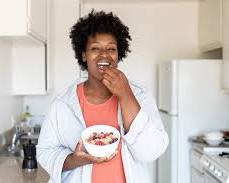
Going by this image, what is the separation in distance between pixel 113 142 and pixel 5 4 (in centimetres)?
111

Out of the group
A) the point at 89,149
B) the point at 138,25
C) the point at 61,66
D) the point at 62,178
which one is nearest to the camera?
the point at 89,149

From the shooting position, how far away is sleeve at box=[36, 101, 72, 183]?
1.28 m

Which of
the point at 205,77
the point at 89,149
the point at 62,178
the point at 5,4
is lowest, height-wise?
the point at 62,178

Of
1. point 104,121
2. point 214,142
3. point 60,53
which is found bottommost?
point 214,142

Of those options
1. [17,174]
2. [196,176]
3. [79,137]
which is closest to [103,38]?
[79,137]

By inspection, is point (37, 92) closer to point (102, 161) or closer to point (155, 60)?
point (155, 60)

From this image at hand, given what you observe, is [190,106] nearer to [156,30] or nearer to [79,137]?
[156,30]

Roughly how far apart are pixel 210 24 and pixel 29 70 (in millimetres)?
1573

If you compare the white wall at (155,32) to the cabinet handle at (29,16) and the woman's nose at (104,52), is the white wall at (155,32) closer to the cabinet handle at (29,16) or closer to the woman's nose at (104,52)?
the cabinet handle at (29,16)

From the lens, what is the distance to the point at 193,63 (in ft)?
10.5

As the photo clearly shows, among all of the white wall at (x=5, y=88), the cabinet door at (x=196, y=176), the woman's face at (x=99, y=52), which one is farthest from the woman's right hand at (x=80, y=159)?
the cabinet door at (x=196, y=176)

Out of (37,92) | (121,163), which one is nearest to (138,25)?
(37,92)

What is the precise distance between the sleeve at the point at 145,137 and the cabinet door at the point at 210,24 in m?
2.08

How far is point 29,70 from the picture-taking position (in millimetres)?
3088
